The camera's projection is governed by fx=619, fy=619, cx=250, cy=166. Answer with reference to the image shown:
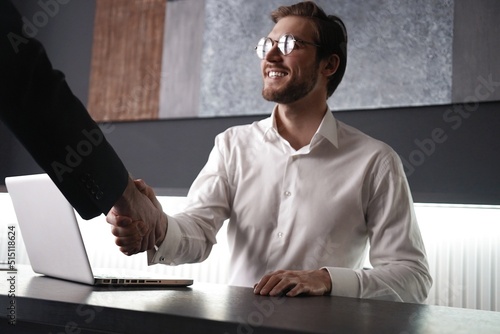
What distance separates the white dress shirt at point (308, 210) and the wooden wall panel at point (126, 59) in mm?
1333

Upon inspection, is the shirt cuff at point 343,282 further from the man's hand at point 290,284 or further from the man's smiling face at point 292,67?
the man's smiling face at point 292,67

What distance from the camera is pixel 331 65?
2426mm

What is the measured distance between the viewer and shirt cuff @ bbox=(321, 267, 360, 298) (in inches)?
59.5

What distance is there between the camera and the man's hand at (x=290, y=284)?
4.16 feet

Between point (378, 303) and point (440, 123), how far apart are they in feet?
5.47

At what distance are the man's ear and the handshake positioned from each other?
99cm

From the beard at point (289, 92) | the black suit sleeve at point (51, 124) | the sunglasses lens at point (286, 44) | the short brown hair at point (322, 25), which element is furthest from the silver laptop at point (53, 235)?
the short brown hair at point (322, 25)

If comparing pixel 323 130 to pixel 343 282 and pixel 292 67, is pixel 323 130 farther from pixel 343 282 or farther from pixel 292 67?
pixel 343 282

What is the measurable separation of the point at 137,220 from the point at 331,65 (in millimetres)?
1218

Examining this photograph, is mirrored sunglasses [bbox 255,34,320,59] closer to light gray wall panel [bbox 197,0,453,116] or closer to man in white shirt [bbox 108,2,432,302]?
man in white shirt [bbox 108,2,432,302]

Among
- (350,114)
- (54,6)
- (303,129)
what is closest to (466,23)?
(350,114)

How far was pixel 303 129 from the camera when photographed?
2209 millimetres

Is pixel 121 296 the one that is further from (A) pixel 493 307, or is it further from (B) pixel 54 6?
(B) pixel 54 6

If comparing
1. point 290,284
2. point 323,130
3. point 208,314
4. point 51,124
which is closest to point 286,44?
point 323,130
